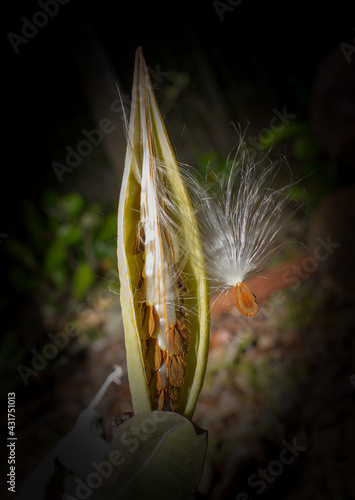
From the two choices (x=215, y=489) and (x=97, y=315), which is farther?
(x=97, y=315)

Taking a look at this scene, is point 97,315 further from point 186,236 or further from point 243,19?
point 243,19

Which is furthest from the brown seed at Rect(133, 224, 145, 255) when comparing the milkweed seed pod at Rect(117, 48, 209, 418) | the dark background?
the dark background

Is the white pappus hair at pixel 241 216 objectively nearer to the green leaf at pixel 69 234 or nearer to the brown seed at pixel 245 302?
the brown seed at pixel 245 302

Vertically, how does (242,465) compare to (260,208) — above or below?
below

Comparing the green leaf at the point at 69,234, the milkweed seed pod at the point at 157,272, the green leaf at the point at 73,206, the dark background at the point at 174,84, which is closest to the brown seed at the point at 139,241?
the milkweed seed pod at the point at 157,272

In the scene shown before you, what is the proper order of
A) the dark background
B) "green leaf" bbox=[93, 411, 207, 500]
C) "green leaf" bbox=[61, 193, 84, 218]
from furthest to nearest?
"green leaf" bbox=[61, 193, 84, 218] → the dark background → "green leaf" bbox=[93, 411, 207, 500]

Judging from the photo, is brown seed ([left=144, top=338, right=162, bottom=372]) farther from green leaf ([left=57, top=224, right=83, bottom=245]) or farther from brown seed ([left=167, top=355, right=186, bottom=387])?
green leaf ([left=57, top=224, right=83, bottom=245])

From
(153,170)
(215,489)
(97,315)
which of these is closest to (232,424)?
(215,489)
